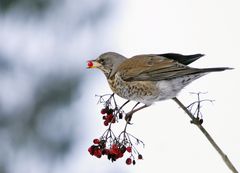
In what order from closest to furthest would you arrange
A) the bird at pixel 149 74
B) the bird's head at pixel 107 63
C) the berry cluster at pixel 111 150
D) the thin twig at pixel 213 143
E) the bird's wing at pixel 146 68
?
1. the thin twig at pixel 213 143
2. the berry cluster at pixel 111 150
3. the bird at pixel 149 74
4. the bird's wing at pixel 146 68
5. the bird's head at pixel 107 63

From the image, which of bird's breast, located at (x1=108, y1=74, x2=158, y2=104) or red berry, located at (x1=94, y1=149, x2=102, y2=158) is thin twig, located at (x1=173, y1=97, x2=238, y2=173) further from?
bird's breast, located at (x1=108, y1=74, x2=158, y2=104)

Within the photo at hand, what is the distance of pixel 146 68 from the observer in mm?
3564

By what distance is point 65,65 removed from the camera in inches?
227

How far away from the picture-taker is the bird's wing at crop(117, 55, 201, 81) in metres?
3.41

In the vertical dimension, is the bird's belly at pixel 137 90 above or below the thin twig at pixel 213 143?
above

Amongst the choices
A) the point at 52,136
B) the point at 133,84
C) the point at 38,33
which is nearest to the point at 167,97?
the point at 133,84

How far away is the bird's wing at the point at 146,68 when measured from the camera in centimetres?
341

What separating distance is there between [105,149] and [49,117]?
2696 mm

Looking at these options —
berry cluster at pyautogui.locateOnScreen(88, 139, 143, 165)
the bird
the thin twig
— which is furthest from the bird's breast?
the thin twig

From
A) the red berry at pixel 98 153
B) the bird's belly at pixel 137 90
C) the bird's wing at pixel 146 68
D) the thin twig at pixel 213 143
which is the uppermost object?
the bird's wing at pixel 146 68

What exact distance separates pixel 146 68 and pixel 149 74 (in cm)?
4

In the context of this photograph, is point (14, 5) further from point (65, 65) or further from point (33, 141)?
point (33, 141)

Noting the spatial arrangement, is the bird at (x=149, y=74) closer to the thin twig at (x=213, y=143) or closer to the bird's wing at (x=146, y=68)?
the bird's wing at (x=146, y=68)

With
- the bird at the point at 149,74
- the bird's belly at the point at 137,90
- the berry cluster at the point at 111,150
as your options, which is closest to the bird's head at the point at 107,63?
the bird at the point at 149,74
